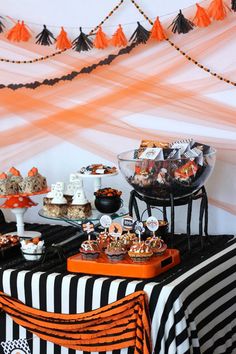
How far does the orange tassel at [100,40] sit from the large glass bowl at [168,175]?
60 cm

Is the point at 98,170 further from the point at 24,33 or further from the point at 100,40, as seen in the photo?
the point at 24,33

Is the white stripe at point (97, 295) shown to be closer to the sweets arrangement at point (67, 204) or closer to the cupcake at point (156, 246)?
the cupcake at point (156, 246)

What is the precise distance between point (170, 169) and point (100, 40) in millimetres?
744

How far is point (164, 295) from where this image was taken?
1.95m

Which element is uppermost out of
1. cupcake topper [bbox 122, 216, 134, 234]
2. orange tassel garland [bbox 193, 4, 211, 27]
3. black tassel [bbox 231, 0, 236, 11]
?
black tassel [bbox 231, 0, 236, 11]

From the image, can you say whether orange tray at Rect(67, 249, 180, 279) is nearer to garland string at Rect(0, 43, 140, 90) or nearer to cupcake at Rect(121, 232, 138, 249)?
cupcake at Rect(121, 232, 138, 249)

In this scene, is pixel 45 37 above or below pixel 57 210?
above

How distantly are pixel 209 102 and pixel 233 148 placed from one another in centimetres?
20

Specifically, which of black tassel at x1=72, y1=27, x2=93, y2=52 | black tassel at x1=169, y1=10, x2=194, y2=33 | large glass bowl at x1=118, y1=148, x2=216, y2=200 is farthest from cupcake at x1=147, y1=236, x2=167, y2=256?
black tassel at x1=72, y1=27, x2=93, y2=52

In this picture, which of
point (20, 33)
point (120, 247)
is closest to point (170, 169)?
point (120, 247)

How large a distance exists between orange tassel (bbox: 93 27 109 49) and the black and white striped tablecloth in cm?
99

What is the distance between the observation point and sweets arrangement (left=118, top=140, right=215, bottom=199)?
2279 millimetres

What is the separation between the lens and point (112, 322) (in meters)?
2.02

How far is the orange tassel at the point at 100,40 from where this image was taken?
274 centimetres
